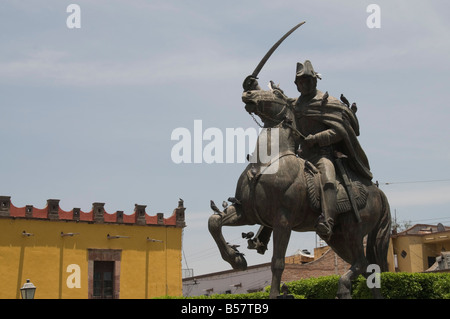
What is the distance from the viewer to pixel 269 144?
801cm

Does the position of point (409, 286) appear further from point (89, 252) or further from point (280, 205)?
point (89, 252)

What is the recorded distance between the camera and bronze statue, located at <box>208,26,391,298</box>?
7.73 m

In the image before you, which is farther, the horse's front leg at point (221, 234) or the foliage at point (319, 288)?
the foliage at point (319, 288)

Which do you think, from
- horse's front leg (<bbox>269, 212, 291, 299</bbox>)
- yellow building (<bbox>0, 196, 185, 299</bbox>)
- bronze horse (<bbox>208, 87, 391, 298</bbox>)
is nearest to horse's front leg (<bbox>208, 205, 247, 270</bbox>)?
bronze horse (<bbox>208, 87, 391, 298</bbox>)

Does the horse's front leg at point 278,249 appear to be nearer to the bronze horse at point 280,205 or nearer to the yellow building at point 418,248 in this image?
the bronze horse at point 280,205

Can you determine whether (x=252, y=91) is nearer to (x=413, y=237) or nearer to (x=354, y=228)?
(x=354, y=228)

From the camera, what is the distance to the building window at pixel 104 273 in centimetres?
3412

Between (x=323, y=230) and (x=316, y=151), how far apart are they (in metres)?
1.15

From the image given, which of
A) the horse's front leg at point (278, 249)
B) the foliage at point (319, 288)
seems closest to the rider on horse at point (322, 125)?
the horse's front leg at point (278, 249)

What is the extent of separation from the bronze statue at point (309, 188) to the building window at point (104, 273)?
26.9 meters

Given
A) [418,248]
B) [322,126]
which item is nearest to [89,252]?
[418,248]

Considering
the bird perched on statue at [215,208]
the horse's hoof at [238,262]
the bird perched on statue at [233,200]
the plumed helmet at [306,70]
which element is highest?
the plumed helmet at [306,70]
